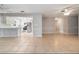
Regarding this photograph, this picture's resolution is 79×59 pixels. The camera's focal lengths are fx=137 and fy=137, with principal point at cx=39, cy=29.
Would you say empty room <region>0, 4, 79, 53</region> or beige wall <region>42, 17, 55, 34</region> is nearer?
empty room <region>0, 4, 79, 53</region>

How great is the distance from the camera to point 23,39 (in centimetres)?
677

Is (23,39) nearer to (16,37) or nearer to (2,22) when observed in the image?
(16,37)

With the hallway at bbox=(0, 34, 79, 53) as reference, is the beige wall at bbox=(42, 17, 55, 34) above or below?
above

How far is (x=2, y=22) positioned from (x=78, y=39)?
3.85 m

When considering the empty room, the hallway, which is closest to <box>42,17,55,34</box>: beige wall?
the empty room

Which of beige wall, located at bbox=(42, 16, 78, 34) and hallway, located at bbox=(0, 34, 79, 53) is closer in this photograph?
hallway, located at bbox=(0, 34, 79, 53)

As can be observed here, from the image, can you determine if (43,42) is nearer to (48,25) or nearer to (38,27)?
(38,27)

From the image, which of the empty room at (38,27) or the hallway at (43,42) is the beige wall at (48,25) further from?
the hallway at (43,42)

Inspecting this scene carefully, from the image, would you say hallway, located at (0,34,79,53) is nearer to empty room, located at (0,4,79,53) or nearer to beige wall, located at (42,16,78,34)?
empty room, located at (0,4,79,53)

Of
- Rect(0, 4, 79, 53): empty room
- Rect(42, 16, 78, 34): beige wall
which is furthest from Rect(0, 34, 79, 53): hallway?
Rect(42, 16, 78, 34): beige wall

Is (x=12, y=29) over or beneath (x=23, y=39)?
over

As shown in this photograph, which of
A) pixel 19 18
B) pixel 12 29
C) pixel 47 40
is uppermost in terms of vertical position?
pixel 19 18

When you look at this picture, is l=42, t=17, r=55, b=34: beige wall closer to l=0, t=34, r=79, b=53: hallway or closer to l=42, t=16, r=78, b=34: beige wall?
l=42, t=16, r=78, b=34: beige wall

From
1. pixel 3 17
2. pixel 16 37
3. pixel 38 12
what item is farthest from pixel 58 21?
pixel 3 17
